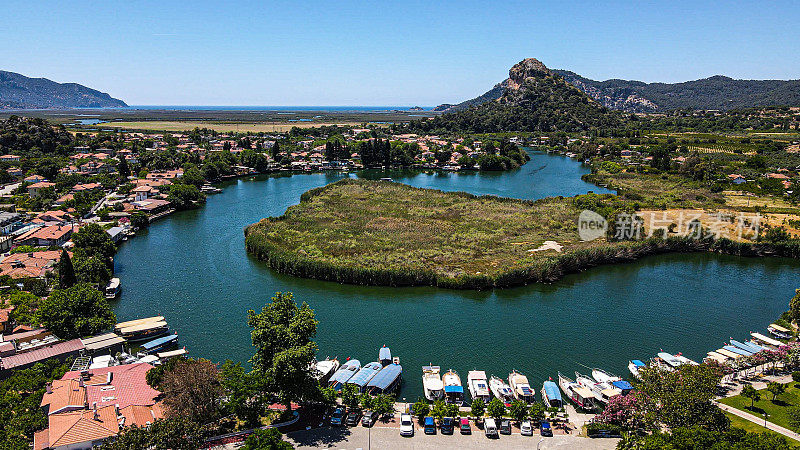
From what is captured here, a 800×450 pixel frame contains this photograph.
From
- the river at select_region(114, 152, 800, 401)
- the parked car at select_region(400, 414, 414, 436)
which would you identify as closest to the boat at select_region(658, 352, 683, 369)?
the river at select_region(114, 152, 800, 401)

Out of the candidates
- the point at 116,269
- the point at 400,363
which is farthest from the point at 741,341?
the point at 116,269

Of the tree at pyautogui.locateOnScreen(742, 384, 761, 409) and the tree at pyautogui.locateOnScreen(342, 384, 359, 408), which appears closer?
the tree at pyautogui.locateOnScreen(742, 384, 761, 409)

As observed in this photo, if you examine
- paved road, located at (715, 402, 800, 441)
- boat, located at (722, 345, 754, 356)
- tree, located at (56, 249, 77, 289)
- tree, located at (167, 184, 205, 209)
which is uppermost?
tree, located at (167, 184, 205, 209)

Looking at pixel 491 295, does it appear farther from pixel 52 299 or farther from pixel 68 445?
pixel 52 299

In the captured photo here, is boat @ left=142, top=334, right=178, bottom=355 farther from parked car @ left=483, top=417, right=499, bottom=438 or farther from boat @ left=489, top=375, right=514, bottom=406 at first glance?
parked car @ left=483, top=417, right=499, bottom=438

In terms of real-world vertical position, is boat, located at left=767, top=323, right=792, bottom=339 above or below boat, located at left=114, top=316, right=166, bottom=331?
above

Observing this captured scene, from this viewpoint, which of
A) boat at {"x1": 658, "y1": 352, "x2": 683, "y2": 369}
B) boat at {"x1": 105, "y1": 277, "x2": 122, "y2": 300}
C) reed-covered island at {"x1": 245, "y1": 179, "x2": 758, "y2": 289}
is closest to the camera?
boat at {"x1": 658, "y1": 352, "x2": 683, "y2": 369}

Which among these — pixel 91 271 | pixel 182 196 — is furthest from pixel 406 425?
pixel 182 196

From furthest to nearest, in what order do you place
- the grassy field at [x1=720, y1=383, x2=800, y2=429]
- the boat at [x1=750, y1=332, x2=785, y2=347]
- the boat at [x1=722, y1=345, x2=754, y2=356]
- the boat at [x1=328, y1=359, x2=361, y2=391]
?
the boat at [x1=750, y1=332, x2=785, y2=347] < the boat at [x1=722, y1=345, x2=754, y2=356] < the boat at [x1=328, y1=359, x2=361, y2=391] < the grassy field at [x1=720, y1=383, x2=800, y2=429]
